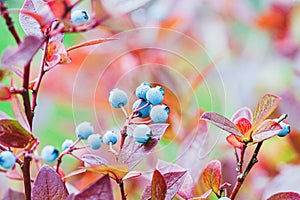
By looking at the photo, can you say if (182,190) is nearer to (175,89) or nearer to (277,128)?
(277,128)

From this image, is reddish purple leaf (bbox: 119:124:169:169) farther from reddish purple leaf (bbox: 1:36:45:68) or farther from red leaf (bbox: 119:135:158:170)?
reddish purple leaf (bbox: 1:36:45:68)

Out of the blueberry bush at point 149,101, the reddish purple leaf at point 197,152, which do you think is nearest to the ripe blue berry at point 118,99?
the blueberry bush at point 149,101

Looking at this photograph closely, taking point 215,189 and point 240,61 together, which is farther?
point 240,61

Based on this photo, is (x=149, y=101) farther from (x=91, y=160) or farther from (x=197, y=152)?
(x=197, y=152)

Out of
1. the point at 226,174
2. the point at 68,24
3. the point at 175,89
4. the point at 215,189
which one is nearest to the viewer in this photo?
the point at 68,24

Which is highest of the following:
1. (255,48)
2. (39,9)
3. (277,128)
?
(39,9)

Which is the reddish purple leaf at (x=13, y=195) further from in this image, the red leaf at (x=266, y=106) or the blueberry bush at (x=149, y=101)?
the red leaf at (x=266, y=106)

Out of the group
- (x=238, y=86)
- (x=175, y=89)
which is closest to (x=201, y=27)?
(x=238, y=86)

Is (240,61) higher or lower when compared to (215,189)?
lower

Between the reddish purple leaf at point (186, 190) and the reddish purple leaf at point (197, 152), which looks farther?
the reddish purple leaf at point (197, 152)
